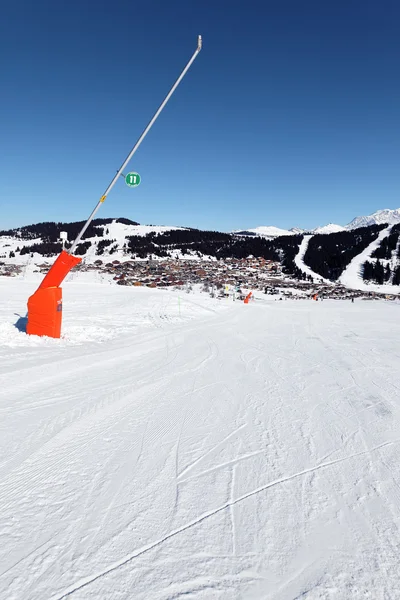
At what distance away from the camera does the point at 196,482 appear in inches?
103

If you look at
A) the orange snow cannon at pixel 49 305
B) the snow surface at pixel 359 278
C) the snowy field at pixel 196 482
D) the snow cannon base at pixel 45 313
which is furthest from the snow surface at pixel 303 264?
the snowy field at pixel 196 482

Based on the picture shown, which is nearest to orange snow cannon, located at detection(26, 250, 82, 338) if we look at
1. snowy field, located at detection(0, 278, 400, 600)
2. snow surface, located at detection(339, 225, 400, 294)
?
snowy field, located at detection(0, 278, 400, 600)

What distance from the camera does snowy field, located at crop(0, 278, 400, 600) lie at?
1.84 m

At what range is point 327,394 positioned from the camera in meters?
4.69

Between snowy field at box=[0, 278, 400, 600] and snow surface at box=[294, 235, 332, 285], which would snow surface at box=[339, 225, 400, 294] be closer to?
snow surface at box=[294, 235, 332, 285]

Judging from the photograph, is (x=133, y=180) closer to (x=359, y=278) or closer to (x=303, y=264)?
(x=359, y=278)

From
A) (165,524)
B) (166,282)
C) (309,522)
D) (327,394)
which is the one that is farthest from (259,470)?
(166,282)

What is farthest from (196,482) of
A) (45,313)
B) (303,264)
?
(303,264)

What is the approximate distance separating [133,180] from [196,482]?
5.84 metres

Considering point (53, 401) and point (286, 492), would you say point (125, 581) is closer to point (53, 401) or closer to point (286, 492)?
point (286, 492)

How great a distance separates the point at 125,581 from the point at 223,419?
213 centimetres

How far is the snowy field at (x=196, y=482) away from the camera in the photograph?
1836mm

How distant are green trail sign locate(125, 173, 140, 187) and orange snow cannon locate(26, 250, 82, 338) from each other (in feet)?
6.73

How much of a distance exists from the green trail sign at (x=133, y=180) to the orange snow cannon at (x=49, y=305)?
2052 mm
